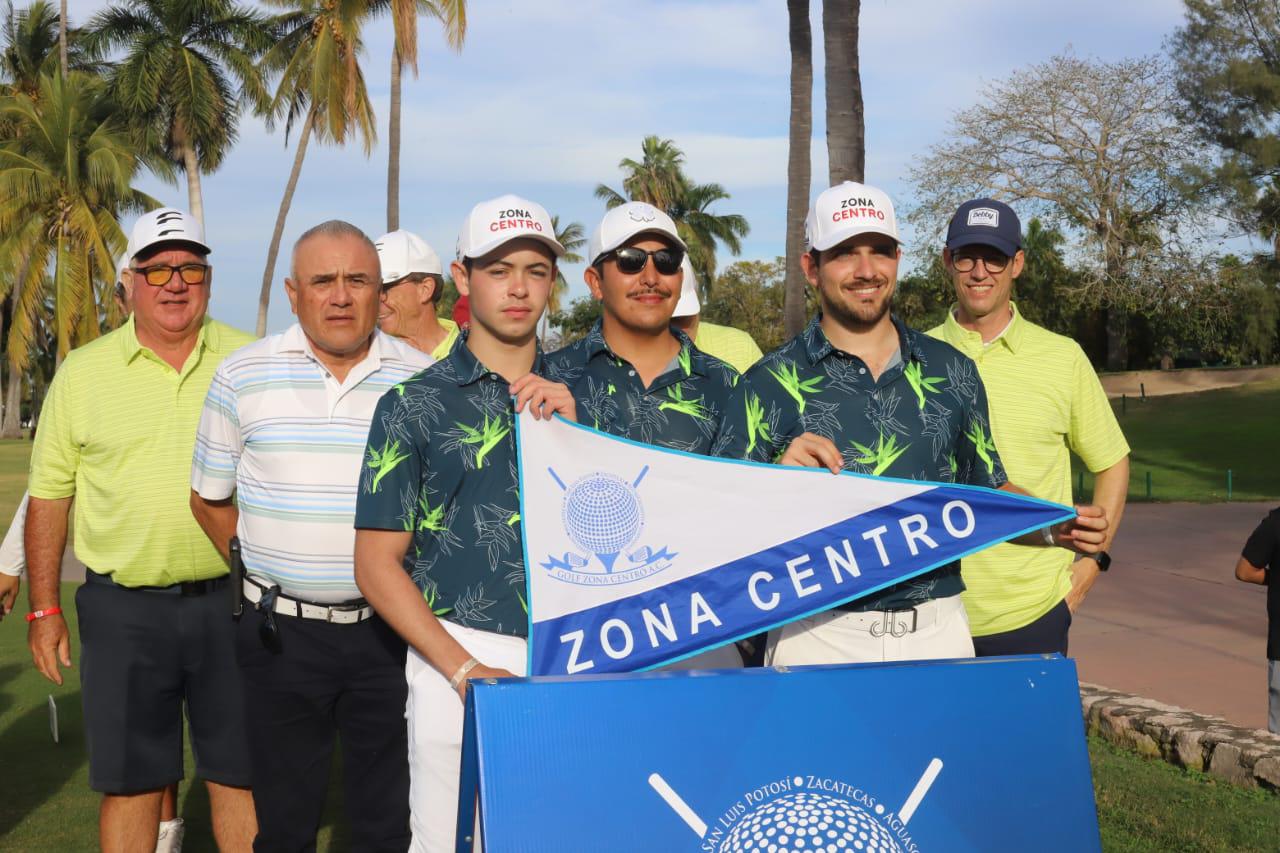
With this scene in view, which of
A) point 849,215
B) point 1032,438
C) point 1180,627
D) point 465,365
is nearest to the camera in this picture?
point 465,365

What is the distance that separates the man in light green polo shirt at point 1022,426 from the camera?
4.55 meters

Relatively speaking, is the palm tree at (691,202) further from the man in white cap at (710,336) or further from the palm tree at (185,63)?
the man in white cap at (710,336)

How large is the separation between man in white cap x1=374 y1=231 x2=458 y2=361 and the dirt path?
5125 millimetres

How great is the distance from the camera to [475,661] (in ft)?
10.7

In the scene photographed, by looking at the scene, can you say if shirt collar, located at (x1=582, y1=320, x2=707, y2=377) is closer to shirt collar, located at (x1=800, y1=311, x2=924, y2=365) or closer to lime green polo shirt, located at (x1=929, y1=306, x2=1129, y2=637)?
shirt collar, located at (x1=800, y1=311, x2=924, y2=365)

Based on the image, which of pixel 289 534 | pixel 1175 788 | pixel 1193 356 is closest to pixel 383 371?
pixel 289 534

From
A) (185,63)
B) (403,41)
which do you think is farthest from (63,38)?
(403,41)

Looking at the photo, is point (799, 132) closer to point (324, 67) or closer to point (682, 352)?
point (682, 352)

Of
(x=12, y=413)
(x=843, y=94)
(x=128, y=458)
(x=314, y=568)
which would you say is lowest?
(x=12, y=413)

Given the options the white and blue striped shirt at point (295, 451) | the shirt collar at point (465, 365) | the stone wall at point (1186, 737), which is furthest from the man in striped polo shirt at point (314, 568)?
the stone wall at point (1186, 737)

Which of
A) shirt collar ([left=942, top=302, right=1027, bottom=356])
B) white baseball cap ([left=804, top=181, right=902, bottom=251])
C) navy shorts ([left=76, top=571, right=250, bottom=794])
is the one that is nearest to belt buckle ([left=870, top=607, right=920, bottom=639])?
white baseball cap ([left=804, top=181, right=902, bottom=251])

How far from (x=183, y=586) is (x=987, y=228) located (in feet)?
10.1

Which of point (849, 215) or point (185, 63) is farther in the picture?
point (185, 63)

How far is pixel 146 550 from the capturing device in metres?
4.61
